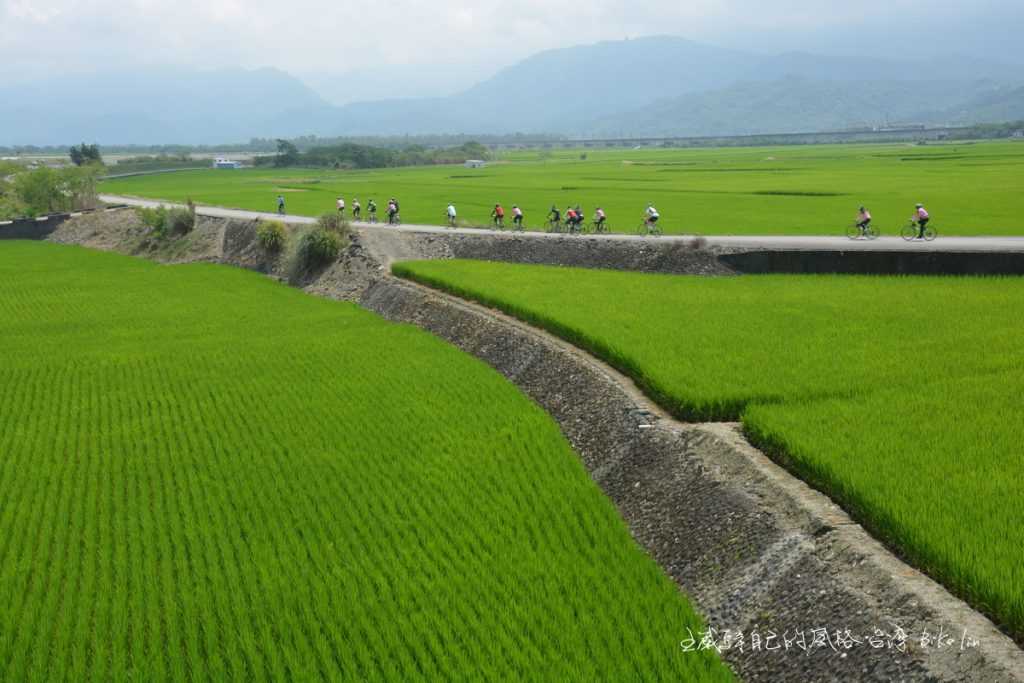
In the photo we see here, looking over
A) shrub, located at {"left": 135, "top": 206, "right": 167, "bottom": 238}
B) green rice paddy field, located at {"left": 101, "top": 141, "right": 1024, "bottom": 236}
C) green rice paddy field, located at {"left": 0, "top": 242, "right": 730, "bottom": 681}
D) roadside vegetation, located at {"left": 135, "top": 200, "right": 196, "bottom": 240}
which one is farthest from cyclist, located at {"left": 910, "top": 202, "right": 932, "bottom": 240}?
shrub, located at {"left": 135, "top": 206, "right": 167, "bottom": 238}

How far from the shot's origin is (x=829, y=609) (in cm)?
923

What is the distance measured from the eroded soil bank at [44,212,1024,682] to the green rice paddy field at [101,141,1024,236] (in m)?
21.2

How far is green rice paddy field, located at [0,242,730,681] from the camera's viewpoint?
31.3ft

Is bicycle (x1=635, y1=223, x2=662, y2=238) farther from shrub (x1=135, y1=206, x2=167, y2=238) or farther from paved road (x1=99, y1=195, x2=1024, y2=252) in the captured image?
shrub (x1=135, y1=206, x2=167, y2=238)

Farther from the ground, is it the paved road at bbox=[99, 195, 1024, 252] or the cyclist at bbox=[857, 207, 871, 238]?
the cyclist at bbox=[857, 207, 871, 238]

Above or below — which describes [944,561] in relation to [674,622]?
above

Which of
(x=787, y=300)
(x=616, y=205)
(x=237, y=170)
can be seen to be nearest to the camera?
(x=787, y=300)

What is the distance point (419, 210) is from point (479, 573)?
46.5 metres

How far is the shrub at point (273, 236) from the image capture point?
4291cm

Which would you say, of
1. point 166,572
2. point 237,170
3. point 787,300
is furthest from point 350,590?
point 237,170

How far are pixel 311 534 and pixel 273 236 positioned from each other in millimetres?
Answer: 32564

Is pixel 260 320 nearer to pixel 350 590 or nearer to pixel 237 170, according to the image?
pixel 350 590

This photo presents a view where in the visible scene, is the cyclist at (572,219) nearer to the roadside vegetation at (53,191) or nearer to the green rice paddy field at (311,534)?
the green rice paddy field at (311,534)

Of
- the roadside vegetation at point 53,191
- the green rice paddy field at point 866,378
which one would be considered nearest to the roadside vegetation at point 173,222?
the roadside vegetation at point 53,191
